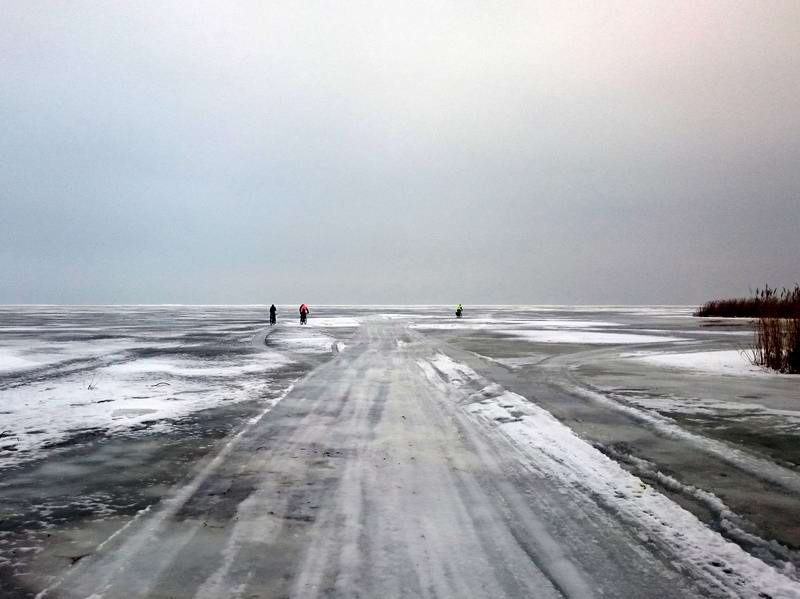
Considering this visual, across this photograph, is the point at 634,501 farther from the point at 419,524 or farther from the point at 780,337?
the point at 780,337

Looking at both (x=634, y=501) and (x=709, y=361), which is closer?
(x=634, y=501)

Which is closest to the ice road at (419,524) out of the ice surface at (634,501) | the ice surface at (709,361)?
the ice surface at (634,501)

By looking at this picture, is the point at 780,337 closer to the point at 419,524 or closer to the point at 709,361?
the point at 709,361

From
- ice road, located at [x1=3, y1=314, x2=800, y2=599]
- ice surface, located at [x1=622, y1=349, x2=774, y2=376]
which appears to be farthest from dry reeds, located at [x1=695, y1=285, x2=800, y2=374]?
ice road, located at [x1=3, y1=314, x2=800, y2=599]

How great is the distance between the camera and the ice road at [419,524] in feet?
9.78

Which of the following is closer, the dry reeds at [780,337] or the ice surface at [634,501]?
the ice surface at [634,501]

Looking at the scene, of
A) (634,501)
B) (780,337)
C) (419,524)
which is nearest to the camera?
(419,524)

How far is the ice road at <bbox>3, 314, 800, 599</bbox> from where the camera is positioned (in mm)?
2980

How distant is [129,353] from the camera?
1700 cm

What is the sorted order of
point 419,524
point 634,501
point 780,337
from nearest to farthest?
point 419,524, point 634,501, point 780,337

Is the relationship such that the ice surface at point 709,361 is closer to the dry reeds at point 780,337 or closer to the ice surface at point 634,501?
the dry reeds at point 780,337

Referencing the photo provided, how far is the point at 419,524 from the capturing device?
379 cm

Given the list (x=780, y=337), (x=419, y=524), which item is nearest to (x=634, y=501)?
(x=419, y=524)

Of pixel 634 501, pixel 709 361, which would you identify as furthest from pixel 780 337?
pixel 634 501
